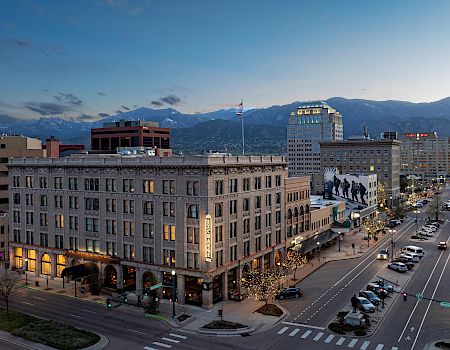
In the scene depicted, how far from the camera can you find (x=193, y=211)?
62.4 m

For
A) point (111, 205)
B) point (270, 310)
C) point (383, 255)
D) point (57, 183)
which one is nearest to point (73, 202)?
point (57, 183)

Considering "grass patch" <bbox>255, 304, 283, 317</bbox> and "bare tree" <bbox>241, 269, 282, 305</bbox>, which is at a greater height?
"bare tree" <bbox>241, 269, 282, 305</bbox>

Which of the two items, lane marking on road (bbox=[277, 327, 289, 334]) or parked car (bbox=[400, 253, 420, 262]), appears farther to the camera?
parked car (bbox=[400, 253, 420, 262])

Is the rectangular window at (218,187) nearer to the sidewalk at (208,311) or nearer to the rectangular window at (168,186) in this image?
the rectangular window at (168,186)

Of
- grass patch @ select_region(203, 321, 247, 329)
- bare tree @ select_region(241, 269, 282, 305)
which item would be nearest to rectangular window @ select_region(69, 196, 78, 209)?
bare tree @ select_region(241, 269, 282, 305)

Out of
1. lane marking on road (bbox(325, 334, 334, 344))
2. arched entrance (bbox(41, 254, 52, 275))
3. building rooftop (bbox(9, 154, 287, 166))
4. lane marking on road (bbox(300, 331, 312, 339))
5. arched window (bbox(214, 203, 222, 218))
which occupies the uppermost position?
building rooftop (bbox(9, 154, 287, 166))

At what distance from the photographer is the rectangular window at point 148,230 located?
6650 centimetres

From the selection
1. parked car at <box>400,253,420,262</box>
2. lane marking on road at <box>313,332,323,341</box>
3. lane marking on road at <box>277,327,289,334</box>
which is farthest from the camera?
parked car at <box>400,253,420,262</box>

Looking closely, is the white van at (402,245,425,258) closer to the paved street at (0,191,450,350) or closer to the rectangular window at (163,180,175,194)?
the paved street at (0,191,450,350)

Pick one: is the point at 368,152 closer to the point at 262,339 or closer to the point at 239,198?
the point at 239,198

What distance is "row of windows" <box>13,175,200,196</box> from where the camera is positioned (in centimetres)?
6309

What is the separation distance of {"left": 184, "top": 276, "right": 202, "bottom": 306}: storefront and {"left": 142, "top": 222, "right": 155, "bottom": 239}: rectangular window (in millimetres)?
8683

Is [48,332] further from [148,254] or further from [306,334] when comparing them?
[306,334]

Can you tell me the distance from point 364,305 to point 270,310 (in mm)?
12642
